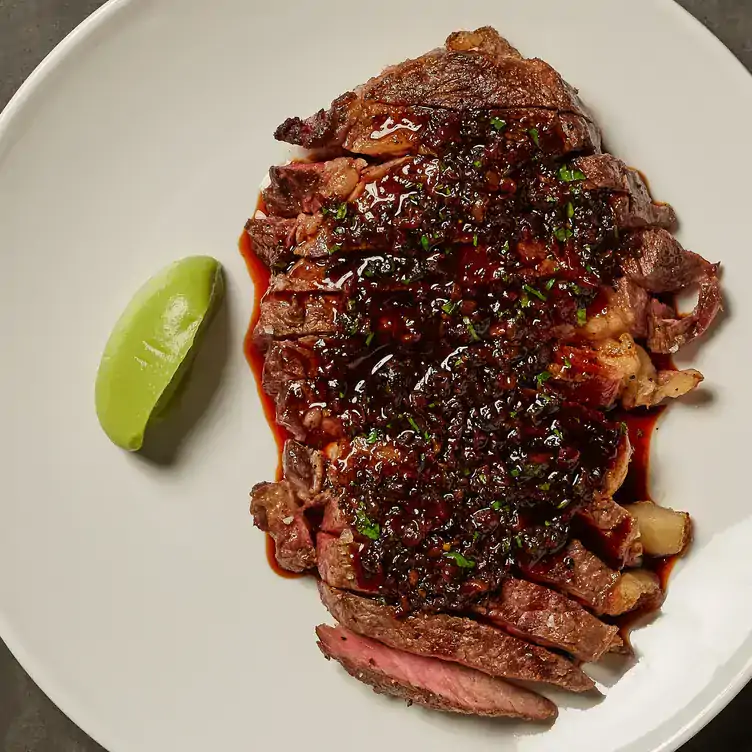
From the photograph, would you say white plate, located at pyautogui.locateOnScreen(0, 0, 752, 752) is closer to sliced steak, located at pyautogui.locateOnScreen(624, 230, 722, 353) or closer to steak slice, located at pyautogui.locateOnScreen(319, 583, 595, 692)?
sliced steak, located at pyautogui.locateOnScreen(624, 230, 722, 353)

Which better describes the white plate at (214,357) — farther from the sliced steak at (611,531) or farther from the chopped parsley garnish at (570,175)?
the chopped parsley garnish at (570,175)

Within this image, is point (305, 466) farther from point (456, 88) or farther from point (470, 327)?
point (456, 88)

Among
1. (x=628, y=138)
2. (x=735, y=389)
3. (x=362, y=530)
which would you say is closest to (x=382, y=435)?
(x=362, y=530)

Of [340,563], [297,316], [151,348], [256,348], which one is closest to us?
[340,563]

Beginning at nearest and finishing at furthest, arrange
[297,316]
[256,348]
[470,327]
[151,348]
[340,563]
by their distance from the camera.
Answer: [470,327] → [340,563] → [297,316] → [151,348] → [256,348]

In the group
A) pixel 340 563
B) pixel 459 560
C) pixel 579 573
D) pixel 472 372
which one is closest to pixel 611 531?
pixel 579 573
